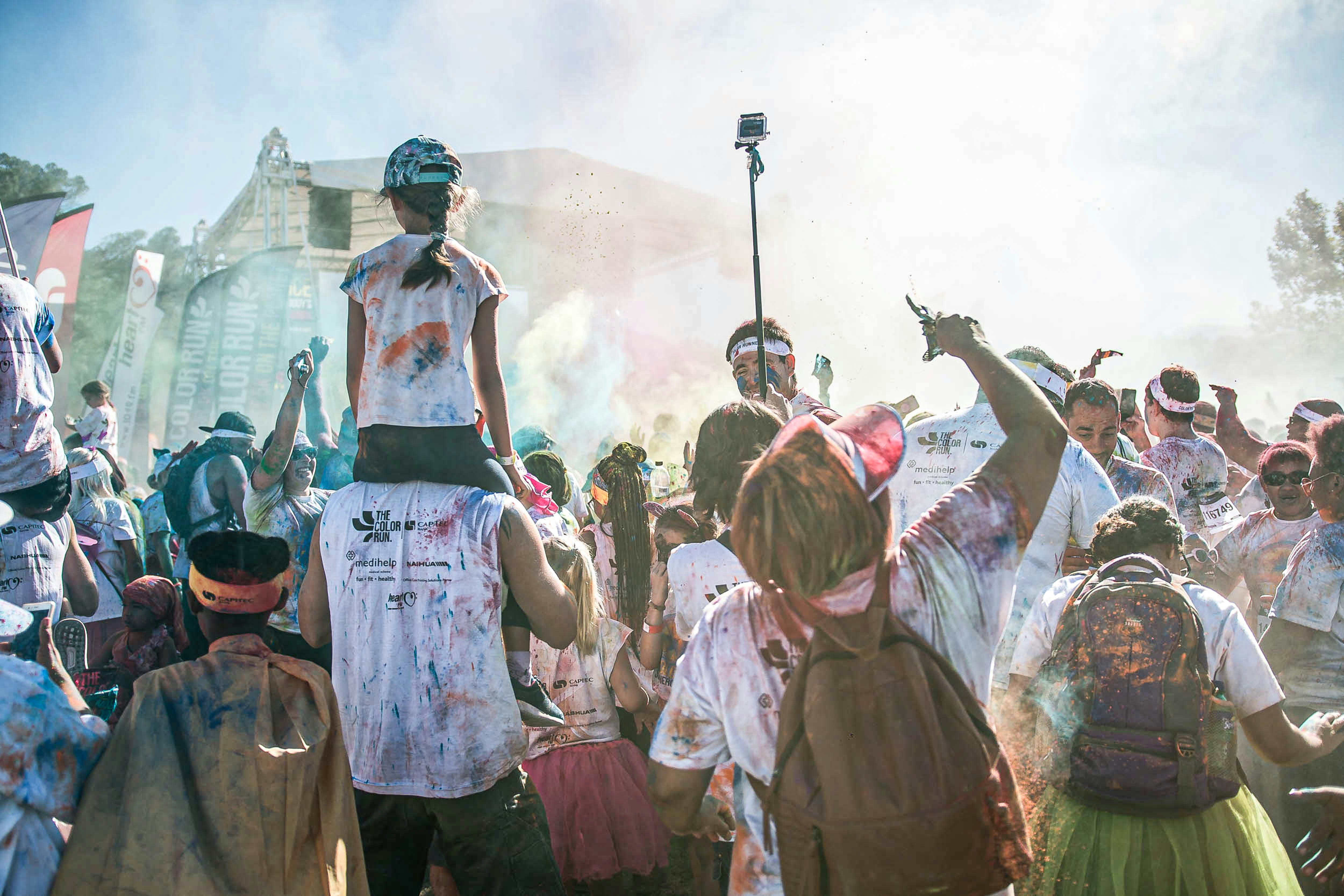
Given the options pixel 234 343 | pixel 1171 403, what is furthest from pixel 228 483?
pixel 234 343

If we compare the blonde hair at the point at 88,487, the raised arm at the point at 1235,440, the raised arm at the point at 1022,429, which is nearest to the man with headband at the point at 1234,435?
the raised arm at the point at 1235,440

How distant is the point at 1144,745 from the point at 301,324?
19.6 meters

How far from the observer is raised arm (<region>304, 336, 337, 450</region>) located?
6.34 meters

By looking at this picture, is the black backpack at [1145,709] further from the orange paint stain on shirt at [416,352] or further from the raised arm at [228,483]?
the raised arm at [228,483]

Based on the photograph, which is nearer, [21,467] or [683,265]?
[21,467]

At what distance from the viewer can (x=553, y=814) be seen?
3.79 metres

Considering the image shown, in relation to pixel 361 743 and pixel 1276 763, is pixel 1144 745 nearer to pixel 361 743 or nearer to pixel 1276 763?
pixel 1276 763

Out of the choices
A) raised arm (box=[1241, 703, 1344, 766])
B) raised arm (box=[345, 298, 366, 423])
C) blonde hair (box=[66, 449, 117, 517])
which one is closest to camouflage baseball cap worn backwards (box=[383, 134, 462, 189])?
raised arm (box=[345, 298, 366, 423])

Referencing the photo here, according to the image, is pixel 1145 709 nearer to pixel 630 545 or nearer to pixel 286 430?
pixel 630 545

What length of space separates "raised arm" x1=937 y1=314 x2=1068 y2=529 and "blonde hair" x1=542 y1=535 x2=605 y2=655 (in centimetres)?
220

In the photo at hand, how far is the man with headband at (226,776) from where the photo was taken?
6.96 ft

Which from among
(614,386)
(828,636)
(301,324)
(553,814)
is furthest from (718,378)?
(828,636)

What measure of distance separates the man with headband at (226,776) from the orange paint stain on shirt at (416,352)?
666 mm

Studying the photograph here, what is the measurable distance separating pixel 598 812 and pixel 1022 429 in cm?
282
